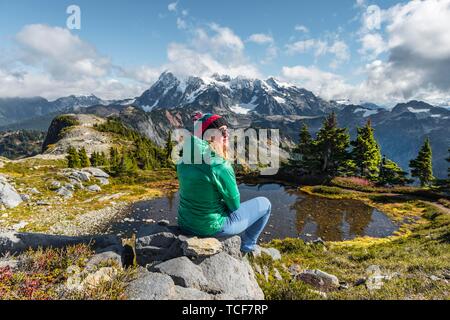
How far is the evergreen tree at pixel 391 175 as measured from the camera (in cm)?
4337

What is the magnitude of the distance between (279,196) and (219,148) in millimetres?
30277

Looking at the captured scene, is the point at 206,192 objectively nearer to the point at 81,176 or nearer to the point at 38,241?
the point at 38,241

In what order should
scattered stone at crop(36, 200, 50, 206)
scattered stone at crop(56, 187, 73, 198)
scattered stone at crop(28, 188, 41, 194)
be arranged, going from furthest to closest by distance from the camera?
scattered stone at crop(56, 187, 73, 198) < scattered stone at crop(28, 188, 41, 194) < scattered stone at crop(36, 200, 50, 206)

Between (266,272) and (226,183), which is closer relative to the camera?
(226,183)

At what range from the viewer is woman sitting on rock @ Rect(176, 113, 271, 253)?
5.29 meters

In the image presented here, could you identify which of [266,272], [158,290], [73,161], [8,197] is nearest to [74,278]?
[158,290]

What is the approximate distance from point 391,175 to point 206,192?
47176 mm

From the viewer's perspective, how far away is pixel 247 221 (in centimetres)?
629

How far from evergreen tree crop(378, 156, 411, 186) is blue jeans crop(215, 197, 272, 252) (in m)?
42.3

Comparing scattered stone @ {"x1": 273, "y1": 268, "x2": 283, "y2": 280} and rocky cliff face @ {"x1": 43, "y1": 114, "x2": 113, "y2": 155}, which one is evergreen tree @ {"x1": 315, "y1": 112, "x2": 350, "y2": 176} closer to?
scattered stone @ {"x1": 273, "y1": 268, "x2": 283, "y2": 280}

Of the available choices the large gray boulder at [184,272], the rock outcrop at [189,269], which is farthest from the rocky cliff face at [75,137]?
the large gray boulder at [184,272]

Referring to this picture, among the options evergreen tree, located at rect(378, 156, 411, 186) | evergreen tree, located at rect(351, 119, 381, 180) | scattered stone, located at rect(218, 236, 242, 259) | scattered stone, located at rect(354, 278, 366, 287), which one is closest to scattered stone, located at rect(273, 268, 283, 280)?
scattered stone, located at rect(354, 278, 366, 287)
